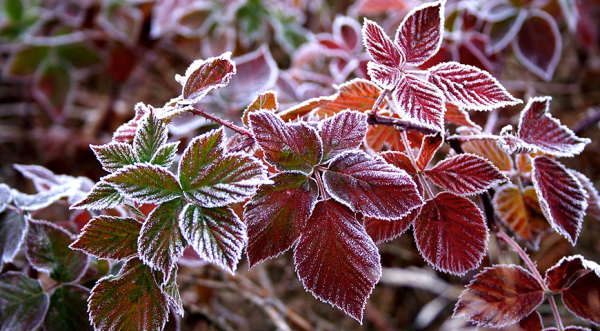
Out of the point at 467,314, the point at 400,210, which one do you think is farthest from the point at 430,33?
the point at 467,314

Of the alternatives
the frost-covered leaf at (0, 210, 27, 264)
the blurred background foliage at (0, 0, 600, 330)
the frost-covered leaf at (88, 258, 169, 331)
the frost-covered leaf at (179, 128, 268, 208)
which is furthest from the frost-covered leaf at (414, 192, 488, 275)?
the frost-covered leaf at (0, 210, 27, 264)

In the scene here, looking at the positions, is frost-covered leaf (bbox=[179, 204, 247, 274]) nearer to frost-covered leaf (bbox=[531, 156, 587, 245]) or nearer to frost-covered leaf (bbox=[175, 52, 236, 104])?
frost-covered leaf (bbox=[175, 52, 236, 104])

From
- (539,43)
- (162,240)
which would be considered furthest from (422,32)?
(539,43)

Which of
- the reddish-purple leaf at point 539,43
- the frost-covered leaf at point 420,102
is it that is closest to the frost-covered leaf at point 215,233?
the frost-covered leaf at point 420,102

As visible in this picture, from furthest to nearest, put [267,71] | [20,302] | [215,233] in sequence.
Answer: [267,71]
[20,302]
[215,233]

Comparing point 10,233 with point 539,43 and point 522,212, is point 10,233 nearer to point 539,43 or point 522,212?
point 522,212
